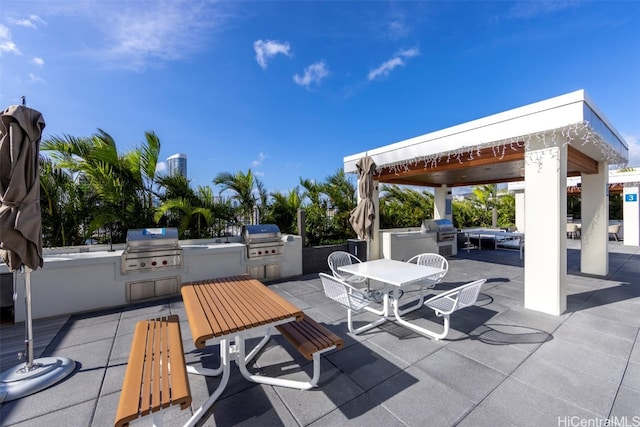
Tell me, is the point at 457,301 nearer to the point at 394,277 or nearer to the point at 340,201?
the point at 394,277

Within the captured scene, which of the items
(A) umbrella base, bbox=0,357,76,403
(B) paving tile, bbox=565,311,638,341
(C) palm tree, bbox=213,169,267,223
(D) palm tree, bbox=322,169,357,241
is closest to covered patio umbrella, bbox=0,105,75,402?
(A) umbrella base, bbox=0,357,76,403

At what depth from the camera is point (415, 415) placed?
6.59ft

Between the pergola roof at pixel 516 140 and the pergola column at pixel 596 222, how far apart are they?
31cm

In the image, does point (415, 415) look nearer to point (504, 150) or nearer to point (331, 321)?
point (331, 321)

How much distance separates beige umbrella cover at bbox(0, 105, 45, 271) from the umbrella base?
103cm

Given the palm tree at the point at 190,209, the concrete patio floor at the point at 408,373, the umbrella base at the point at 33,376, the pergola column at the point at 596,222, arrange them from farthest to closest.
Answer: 1. the pergola column at the point at 596,222
2. the palm tree at the point at 190,209
3. the umbrella base at the point at 33,376
4. the concrete patio floor at the point at 408,373

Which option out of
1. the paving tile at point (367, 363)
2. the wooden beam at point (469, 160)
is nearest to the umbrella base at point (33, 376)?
the paving tile at point (367, 363)

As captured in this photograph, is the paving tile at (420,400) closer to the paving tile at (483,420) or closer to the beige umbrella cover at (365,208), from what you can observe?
the paving tile at (483,420)

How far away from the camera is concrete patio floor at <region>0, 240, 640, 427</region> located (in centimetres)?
201

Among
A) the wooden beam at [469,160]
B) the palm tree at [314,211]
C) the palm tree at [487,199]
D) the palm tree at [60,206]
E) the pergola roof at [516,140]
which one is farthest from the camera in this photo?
the palm tree at [487,199]

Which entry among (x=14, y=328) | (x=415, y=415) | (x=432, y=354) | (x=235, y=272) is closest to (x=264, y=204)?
(x=235, y=272)

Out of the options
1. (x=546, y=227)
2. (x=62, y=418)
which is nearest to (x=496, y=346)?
(x=546, y=227)

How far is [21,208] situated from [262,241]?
3911 millimetres

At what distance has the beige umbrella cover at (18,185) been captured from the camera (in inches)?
91.7
